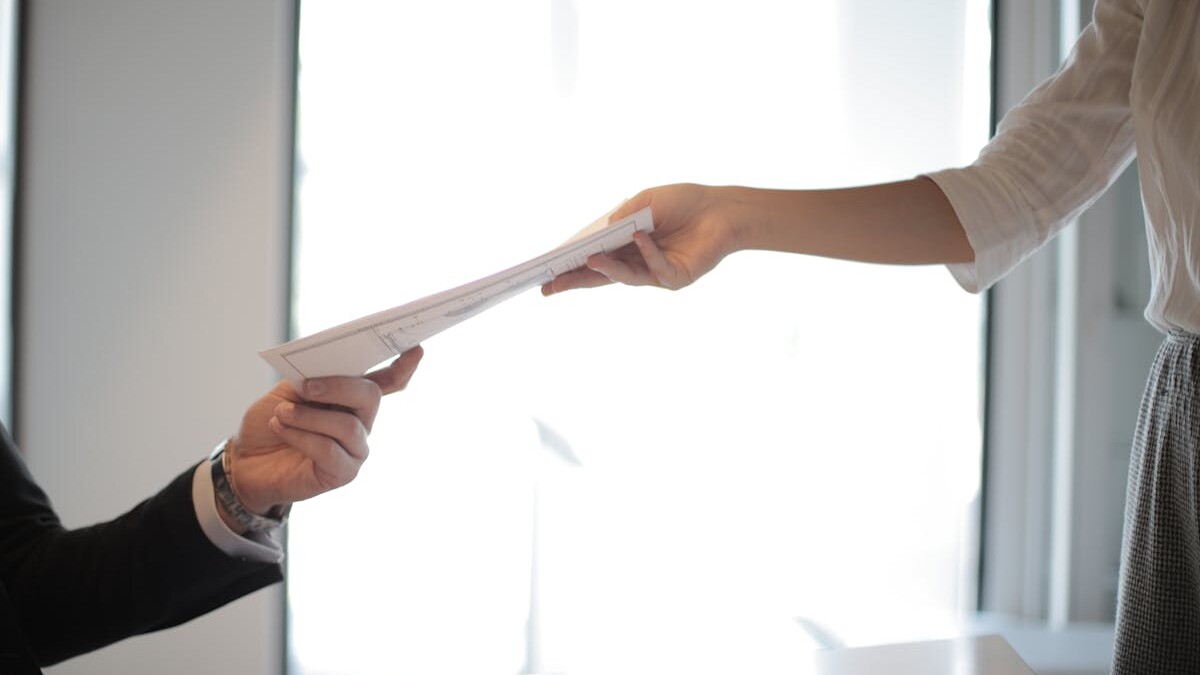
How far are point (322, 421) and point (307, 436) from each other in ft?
0.07

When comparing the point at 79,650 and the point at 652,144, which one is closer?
the point at 79,650

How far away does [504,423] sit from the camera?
2.14m

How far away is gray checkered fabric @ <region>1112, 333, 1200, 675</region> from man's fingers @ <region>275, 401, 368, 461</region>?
710 millimetres

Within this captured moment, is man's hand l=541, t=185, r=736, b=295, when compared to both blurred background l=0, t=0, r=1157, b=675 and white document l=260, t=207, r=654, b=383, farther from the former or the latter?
blurred background l=0, t=0, r=1157, b=675

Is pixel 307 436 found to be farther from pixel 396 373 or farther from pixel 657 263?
pixel 657 263

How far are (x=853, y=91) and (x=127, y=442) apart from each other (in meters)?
2.02

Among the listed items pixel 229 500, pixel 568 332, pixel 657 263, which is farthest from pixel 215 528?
pixel 568 332

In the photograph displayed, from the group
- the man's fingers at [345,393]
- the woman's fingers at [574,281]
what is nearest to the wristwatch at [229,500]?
the man's fingers at [345,393]

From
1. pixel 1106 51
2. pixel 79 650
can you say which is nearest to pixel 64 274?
pixel 79 650

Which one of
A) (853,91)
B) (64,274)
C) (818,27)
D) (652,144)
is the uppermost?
(818,27)

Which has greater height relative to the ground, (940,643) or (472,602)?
(940,643)

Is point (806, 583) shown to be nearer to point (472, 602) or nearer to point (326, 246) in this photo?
point (472, 602)

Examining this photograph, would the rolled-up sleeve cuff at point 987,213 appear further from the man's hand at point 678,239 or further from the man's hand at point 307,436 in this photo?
the man's hand at point 307,436

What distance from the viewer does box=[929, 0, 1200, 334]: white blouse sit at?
Answer: 69cm
